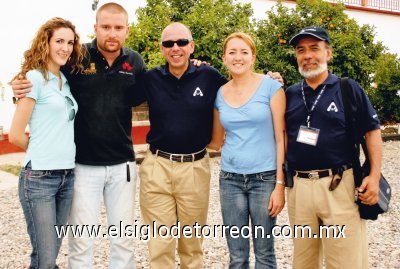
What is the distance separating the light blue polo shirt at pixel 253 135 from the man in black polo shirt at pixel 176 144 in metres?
0.31

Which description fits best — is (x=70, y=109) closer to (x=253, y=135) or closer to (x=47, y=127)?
(x=47, y=127)

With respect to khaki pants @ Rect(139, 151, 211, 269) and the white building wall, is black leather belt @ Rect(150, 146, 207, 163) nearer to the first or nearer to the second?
khaki pants @ Rect(139, 151, 211, 269)

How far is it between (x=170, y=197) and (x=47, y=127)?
103cm

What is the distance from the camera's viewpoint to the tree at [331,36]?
9.63 meters

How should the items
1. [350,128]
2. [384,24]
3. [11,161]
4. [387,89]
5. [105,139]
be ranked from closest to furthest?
[350,128]
[105,139]
[11,161]
[387,89]
[384,24]

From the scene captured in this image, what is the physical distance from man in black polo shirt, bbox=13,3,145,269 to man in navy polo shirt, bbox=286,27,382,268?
1235mm

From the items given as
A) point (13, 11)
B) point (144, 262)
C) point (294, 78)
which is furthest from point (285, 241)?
point (13, 11)

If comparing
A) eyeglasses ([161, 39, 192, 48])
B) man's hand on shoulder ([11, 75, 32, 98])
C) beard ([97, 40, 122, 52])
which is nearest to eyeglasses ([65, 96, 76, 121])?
man's hand on shoulder ([11, 75, 32, 98])

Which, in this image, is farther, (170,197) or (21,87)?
(170,197)

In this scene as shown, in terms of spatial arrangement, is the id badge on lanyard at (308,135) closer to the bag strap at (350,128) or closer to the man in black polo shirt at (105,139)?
the bag strap at (350,128)

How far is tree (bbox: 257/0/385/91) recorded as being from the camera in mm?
9633

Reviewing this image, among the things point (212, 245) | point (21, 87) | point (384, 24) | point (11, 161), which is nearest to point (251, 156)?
point (21, 87)

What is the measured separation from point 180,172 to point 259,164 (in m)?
0.61

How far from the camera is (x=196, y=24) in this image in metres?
8.96
